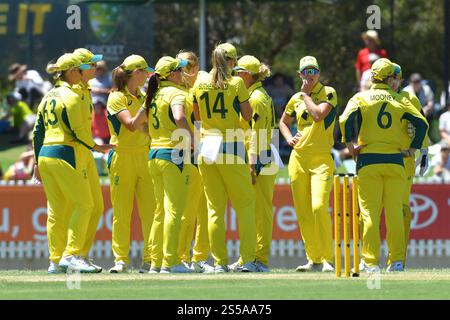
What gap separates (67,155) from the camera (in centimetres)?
1555

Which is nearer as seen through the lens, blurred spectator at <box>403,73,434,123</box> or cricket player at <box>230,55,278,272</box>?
cricket player at <box>230,55,278,272</box>

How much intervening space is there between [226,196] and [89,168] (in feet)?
4.83

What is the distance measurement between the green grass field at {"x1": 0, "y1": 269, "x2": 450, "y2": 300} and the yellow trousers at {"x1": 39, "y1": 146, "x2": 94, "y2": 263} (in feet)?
1.53

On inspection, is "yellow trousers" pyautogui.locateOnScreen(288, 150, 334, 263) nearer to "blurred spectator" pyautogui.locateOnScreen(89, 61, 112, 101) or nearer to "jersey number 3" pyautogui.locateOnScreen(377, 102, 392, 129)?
"jersey number 3" pyautogui.locateOnScreen(377, 102, 392, 129)

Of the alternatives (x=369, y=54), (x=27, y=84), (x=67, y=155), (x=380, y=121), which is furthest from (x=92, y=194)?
(x=27, y=84)

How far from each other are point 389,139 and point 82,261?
3414 mm

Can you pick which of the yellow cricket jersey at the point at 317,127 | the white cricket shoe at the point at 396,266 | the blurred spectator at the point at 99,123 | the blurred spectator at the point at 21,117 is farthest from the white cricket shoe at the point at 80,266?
the blurred spectator at the point at 21,117

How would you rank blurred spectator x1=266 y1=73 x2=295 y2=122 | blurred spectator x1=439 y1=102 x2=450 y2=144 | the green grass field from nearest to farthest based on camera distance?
the green grass field → blurred spectator x1=439 y1=102 x2=450 y2=144 → blurred spectator x1=266 y1=73 x2=295 y2=122

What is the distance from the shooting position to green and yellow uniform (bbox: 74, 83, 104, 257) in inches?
617

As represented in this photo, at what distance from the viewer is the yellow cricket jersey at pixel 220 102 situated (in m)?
15.3

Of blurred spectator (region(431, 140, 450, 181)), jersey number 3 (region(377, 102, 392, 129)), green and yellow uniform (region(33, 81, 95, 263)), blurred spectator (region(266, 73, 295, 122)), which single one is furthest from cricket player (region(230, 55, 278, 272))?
blurred spectator (region(266, 73, 295, 122))

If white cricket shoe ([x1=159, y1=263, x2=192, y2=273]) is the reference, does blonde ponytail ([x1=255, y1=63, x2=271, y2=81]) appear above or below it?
above

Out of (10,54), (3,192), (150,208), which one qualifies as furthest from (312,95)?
(10,54)
